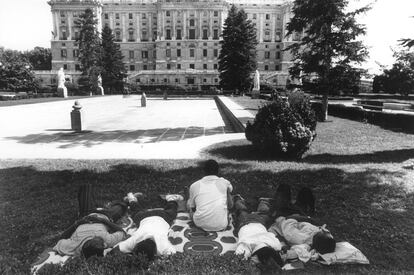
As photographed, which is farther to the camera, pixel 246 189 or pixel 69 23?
pixel 69 23

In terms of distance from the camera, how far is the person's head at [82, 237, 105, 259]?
12.3 feet

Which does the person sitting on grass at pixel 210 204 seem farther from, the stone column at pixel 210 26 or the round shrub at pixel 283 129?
the stone column at pixel 210 26

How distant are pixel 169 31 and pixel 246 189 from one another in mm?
84617

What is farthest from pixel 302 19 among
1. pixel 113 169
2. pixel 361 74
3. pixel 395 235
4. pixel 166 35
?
pixel 166 35

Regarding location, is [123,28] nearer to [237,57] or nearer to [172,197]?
[237,57]

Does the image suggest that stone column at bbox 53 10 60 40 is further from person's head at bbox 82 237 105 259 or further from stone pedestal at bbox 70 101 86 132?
person's head at bbox 82 237 105 259

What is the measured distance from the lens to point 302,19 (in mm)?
19172

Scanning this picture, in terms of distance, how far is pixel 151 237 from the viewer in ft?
12.7

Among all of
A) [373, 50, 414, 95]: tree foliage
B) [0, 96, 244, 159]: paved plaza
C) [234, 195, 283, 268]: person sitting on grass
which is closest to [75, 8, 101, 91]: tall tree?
[0, 96, 244, 159]: paved plaza

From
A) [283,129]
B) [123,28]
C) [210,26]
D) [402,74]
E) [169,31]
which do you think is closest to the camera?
[283,129]

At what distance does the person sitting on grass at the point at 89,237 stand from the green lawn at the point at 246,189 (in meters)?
0.40

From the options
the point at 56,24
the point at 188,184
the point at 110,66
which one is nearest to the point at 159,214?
the point at 188,184

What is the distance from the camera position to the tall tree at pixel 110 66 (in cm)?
5931

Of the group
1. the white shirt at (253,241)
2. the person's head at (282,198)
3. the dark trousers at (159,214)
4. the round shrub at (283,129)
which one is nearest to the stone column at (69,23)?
the round shrub at (283,129)
